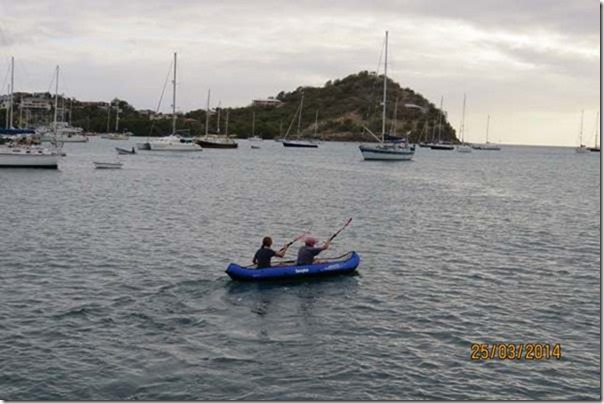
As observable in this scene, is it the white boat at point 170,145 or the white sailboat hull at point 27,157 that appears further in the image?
the white boat at point 170,145

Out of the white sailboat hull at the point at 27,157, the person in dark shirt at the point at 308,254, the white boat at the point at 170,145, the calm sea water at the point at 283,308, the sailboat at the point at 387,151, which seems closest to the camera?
the calm sea water at the point at 283,308

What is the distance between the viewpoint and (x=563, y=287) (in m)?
25.0

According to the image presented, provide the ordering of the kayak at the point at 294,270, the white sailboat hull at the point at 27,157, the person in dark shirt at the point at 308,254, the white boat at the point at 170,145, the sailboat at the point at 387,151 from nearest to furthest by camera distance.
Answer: the kayak at the point at 294,270 → the person in dark shirt at the point at 308,254 → the white sailboat hull at the point at 27,157 → the sailboat at the point at 387,151 → the white boat at the point at 170,145

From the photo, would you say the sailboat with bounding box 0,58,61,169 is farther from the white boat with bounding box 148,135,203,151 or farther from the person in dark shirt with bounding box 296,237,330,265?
the white boat with bounding box 148,135,203,151

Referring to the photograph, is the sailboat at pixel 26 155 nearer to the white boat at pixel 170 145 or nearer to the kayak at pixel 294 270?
the kayak at pixel 294 270

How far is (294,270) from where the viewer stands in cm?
2405

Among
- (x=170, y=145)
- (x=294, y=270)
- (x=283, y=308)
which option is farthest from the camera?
(x=170, y=145)

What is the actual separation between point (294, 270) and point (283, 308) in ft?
9.68

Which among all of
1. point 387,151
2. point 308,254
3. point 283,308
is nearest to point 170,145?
point 387,151

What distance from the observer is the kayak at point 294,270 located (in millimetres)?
23547

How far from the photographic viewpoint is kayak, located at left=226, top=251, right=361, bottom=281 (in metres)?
23.5

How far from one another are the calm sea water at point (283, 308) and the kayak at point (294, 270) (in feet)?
1.12

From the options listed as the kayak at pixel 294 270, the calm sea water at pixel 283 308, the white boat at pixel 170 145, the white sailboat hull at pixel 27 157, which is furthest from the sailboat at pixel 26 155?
the white boat at pixel 170 145

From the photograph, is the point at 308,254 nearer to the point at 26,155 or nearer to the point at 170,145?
the point at 26,155
